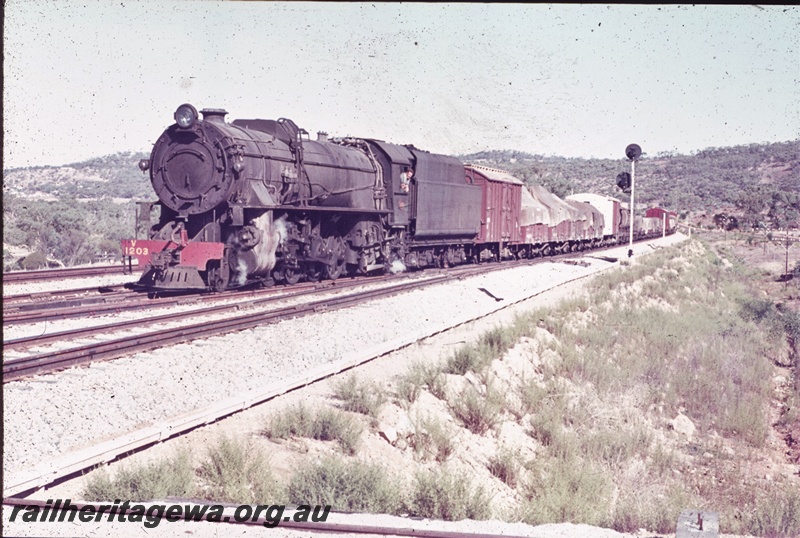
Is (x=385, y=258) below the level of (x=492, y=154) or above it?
below

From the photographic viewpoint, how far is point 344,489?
612 cm

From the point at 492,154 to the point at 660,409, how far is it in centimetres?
12941

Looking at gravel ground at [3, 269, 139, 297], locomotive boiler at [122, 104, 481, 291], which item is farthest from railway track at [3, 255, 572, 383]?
gravel ground at [3, 269, 139, 297]

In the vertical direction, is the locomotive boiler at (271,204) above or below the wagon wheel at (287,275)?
above

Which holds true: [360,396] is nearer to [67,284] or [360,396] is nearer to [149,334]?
[149,334]

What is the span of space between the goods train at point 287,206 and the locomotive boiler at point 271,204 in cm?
3

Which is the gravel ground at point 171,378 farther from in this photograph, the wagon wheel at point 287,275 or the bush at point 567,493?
the wagon wheel at point 287,275

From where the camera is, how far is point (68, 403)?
7648mm

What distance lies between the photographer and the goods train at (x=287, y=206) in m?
15.9

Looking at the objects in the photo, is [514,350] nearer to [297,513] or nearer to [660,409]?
[660,409]

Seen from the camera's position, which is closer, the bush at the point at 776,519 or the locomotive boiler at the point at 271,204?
the bush at the point at 776,519

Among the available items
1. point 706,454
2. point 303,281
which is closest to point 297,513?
point 706,454

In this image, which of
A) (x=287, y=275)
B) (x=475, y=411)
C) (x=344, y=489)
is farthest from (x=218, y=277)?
(x=344, y=489)

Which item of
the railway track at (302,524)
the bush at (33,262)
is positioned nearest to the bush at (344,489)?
the railway track at (302,524)
